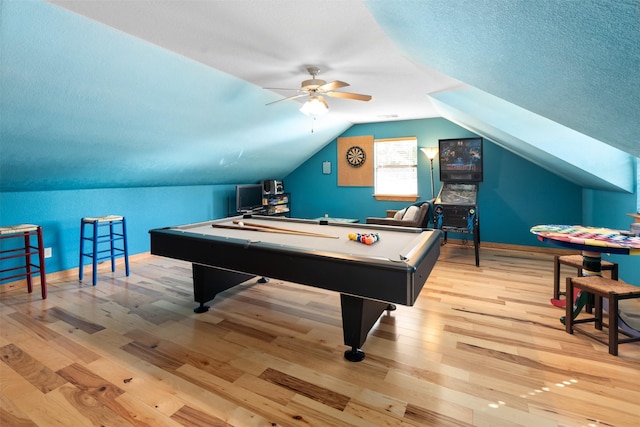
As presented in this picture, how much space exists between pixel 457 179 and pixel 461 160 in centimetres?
31

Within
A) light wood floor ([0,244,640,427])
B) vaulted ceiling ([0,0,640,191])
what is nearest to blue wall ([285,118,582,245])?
vaulted ceiling ([0,0,640,191])

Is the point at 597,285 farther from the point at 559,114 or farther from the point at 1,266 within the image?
the point at 1,266

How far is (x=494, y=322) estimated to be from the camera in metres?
2.71

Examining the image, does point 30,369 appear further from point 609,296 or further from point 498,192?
point 498,192

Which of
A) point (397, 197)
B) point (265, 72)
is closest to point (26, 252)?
point (265, 72)

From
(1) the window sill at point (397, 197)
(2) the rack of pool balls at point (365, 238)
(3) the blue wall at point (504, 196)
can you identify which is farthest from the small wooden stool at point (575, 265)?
(1) the window sill at point (397, 197)

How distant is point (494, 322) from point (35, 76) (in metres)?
4.09

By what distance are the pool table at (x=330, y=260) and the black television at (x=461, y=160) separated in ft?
9.11

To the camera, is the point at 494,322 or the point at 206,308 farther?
the point at 206,308

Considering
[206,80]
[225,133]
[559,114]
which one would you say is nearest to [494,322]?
[559,114]

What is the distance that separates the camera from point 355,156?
22.0 feet

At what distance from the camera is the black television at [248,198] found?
20.1 ft

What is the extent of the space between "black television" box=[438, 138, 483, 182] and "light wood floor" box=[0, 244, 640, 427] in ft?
7.41

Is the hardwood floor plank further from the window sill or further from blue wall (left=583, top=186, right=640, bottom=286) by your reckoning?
the window sill
